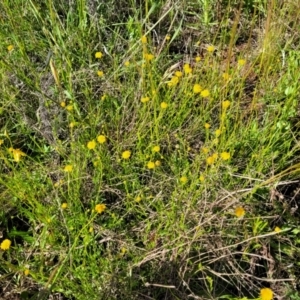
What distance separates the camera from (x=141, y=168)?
4.75 feet

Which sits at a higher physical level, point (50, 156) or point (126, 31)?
point (126, 31)

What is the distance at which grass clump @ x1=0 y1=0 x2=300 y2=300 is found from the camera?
128 cm

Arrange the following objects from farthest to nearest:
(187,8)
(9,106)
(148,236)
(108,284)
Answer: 1. (187,8)
2. (9,106)
3. (148,236)
4. (108,284)

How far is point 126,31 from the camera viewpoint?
194 centimetres

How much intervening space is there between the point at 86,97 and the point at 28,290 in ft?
2.10

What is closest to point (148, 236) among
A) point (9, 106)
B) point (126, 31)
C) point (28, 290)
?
point (28, 290)

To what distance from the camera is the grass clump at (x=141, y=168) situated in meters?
1.28

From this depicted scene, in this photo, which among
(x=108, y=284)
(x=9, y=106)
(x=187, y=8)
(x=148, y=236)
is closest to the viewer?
(x=108, y=284)

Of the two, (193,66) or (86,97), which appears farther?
(193,66)

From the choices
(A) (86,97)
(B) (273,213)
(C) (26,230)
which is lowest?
(B) (273,213)

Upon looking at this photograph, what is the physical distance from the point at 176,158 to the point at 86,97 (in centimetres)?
37

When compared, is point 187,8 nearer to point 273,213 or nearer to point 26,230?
point 273,213

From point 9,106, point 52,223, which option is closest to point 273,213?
point 52,223

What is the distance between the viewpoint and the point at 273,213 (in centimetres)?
143
